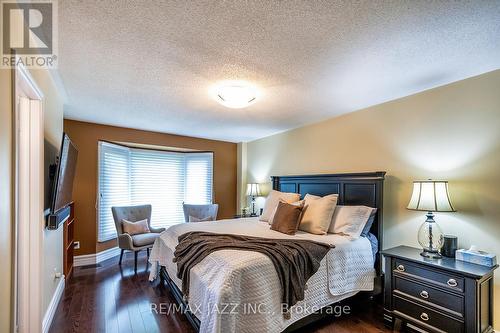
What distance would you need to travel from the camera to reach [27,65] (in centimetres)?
166

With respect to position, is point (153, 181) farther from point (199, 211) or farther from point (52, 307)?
point (52, 307)

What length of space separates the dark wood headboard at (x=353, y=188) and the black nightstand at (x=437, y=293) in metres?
0.54

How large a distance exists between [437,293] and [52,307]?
11.8ft

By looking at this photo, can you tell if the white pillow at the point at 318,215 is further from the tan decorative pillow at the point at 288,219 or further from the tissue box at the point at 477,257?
the tissue box at the point at 477,257

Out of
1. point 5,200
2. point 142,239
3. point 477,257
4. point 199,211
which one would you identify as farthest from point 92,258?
point 477,257

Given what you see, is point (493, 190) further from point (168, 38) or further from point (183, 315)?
point (183, 315)

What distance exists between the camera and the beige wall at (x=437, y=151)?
2195 mm

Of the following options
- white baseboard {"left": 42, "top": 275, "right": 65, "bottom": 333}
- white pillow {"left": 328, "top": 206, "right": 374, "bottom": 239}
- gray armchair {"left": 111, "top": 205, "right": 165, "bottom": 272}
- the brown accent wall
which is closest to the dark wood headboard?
white pillow {"left": 328, "top": 206, "right": 374, "bottom": 239}

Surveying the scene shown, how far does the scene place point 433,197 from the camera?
227cm

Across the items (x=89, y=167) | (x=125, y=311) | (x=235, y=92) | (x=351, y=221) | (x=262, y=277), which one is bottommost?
(x=125, y=311)

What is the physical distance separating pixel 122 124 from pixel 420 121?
4.39m
